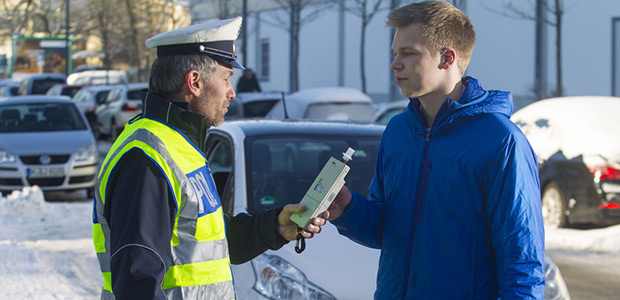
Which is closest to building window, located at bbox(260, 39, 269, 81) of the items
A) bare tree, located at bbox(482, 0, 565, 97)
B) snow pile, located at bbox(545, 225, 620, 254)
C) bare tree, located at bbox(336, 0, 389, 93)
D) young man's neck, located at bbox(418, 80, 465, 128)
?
bare tree, located at bbox(336, 0, 389, 93)

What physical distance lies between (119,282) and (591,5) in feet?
66.0

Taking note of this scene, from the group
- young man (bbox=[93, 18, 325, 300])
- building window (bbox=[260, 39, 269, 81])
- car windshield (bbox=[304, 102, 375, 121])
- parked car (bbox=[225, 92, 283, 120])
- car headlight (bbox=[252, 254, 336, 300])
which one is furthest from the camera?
building window (bbox=[260, 39, 269, 81])

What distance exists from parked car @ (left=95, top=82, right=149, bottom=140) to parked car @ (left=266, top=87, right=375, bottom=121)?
11.2 meters

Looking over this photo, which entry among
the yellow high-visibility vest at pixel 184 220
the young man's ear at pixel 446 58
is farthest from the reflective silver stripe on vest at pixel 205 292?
the young man's ear at pixel 446 58

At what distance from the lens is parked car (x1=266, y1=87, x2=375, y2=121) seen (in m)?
12.1

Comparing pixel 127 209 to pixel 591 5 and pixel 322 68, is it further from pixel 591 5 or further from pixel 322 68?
pixel 322 68

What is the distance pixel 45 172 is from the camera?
12.2 meters

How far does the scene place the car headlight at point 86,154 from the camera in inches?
495

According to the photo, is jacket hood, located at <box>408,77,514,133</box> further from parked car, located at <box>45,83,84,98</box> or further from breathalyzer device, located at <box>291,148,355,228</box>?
parked car, located at <box>45,83,84,98</box>

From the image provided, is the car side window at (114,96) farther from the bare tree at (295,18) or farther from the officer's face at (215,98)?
the officer's face at (215,98)

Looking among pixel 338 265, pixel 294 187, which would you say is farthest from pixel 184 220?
pixel 294 187

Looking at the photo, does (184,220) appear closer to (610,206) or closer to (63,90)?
(610,206)

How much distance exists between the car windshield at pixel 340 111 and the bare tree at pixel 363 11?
1315cm

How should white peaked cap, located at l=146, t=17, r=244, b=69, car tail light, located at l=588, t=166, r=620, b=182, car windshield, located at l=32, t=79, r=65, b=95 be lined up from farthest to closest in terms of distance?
1. car windshield, located at l=32, t=79, r=65, b=95
2. car tail light, located at l=588, t=166, r=620, b=182
3. white peaked cap, located at l=146, t=17, r=244, b=69
